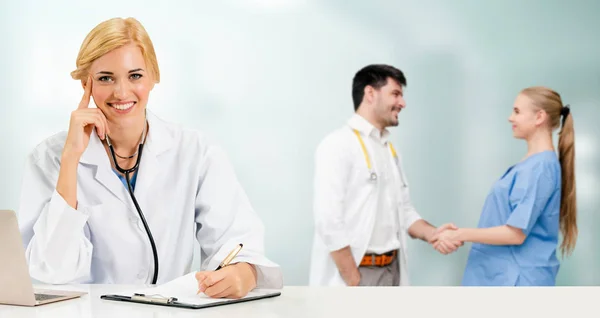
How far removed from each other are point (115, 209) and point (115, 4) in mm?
2933

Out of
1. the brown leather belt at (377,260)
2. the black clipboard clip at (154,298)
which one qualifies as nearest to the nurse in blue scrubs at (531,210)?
the brown leather belt at (377,260)

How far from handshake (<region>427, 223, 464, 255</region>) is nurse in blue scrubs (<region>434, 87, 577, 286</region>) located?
0.05 meters

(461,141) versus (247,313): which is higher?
(461,141)

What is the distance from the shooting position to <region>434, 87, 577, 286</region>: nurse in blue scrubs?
4.13 m

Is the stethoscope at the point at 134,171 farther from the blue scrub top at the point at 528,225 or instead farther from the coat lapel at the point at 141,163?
the blue scrub top at the point at 528,225

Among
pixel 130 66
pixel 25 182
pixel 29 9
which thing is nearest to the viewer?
pixel 25 182

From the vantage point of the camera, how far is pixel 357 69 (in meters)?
4.95

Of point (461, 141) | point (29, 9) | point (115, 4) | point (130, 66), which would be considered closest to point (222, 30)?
point (115, 4)

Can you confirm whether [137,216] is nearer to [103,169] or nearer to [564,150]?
[103,169]

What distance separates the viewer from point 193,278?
6.03 feet

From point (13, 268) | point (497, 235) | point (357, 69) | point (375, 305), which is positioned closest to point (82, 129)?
point (13, 268)

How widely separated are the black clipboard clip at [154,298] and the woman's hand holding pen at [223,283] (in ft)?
0.33

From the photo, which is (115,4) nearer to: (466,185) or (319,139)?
(319,139)

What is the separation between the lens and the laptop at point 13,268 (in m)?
1.58
